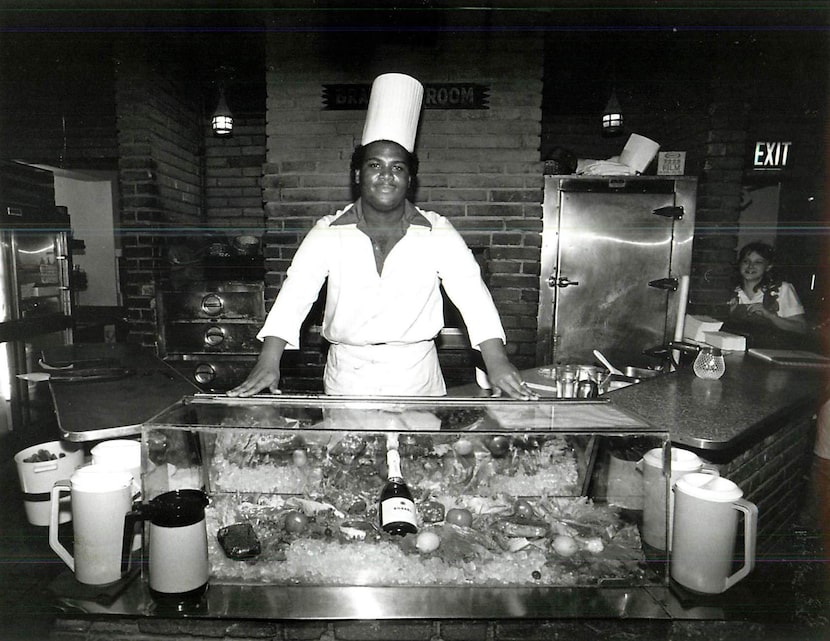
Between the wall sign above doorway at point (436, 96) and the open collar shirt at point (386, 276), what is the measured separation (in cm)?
151

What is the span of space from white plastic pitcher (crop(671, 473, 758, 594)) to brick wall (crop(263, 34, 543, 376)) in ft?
8.62

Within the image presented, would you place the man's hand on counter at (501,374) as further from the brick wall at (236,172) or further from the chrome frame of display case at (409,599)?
the brick wall at (236,172)

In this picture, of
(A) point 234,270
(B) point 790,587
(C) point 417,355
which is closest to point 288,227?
(A) point 234,270

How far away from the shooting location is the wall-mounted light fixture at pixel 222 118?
15.5 ft

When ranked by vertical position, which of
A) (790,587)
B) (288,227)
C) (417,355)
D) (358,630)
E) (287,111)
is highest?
(287,111)

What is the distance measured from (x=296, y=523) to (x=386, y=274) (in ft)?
3.98

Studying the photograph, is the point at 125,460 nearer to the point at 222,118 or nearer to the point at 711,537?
the point at 711,537

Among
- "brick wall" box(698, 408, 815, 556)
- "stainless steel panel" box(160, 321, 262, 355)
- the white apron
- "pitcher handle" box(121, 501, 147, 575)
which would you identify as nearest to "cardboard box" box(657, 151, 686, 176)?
"brick wall" box(698, 408, 815, 556)

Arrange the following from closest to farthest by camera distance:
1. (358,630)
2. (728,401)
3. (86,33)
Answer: (358,630)
(728,401)
(86,33)

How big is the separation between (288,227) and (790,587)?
3188 millimetres

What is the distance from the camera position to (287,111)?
3561mm

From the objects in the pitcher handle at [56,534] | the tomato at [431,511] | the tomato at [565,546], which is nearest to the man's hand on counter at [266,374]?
the pitcher handle at [56,534]

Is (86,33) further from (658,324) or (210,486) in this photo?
(658,324)

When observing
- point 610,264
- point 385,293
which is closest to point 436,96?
point 610,264
